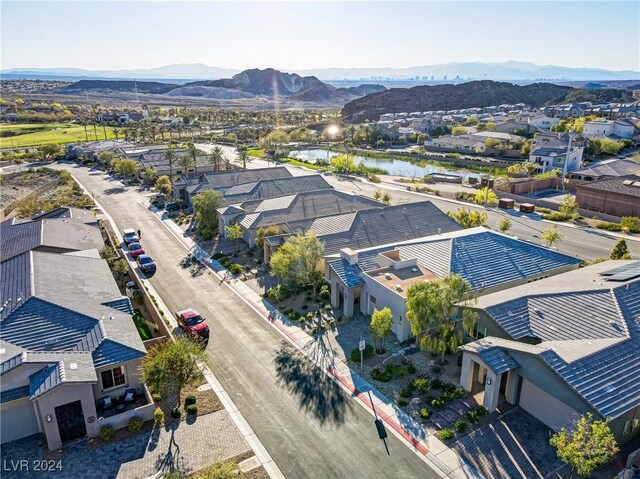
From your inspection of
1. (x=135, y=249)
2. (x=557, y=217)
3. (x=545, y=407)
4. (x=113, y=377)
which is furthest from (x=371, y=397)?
(x=557, y=217)

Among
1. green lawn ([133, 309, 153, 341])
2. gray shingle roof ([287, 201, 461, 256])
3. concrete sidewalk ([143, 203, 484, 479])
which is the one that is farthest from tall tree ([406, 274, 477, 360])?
green lawn ([133, 309, 153, 341])

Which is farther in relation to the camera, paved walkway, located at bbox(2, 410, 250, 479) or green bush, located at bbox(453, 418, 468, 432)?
green bush, located at bbox(453, 418, 468, 432)

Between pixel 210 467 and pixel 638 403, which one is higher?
pixel 638 403

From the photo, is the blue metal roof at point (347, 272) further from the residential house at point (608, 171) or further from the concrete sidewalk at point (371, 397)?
the residential house at point (608, 171)

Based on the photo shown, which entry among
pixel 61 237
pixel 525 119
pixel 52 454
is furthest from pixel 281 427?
pixel 525 119

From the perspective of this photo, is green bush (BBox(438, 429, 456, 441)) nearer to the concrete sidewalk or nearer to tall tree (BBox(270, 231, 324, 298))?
the concrete sidewalk

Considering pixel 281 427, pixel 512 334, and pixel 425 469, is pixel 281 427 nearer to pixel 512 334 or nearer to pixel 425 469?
pixel 425 469
